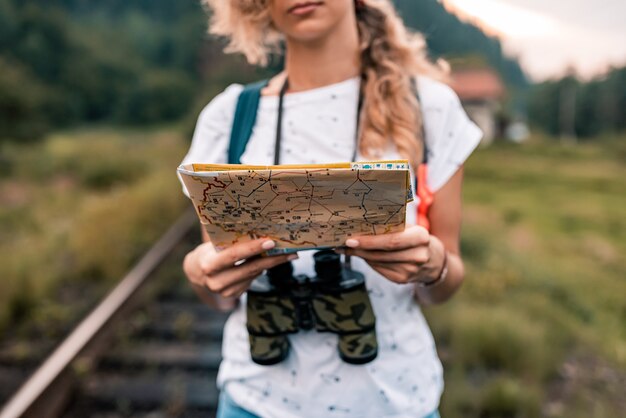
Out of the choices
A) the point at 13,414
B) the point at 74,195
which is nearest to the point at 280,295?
the point at 13,414

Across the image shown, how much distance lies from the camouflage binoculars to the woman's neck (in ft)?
1.61

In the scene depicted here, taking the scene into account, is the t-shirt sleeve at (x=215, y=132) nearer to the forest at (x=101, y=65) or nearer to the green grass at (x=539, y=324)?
the green grass at (x=539, y=324)

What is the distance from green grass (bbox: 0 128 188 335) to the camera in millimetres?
4480

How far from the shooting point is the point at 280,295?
1.19m

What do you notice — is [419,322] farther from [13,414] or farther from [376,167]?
[13,414]

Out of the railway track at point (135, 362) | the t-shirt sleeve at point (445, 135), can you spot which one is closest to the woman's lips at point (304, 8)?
the t-shirt sleeve at point (445, 135)

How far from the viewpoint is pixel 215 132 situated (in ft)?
4.47

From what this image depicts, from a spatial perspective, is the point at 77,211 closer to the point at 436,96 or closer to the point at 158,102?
the point at 158,102

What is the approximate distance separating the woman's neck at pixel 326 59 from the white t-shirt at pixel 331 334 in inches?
1.6

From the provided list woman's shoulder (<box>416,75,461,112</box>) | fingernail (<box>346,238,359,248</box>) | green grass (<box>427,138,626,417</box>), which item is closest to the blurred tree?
green grass (<box>427,138,626,417</box>)

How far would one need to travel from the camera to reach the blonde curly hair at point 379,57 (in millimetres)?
1262

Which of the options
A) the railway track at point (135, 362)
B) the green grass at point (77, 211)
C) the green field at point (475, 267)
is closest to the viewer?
the railway track at point (135, 362)

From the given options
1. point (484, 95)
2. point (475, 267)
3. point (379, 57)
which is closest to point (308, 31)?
point (379, 57)

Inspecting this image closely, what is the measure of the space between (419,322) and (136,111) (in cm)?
1005
